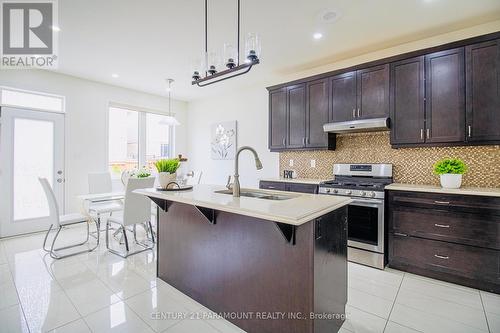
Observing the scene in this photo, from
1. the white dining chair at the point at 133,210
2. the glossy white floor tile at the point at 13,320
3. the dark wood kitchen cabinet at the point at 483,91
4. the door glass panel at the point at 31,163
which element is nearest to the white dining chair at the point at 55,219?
the white dining chair at the point at 133,210

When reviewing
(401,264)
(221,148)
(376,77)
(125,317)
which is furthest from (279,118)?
(125,317)

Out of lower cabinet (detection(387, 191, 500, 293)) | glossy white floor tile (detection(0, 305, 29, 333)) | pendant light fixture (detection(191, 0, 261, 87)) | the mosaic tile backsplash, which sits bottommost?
glossy white floor tile (detection(0, 305, 29, 333))

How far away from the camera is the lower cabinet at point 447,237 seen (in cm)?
236

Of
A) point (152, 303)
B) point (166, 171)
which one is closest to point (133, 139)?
point (166, 171)

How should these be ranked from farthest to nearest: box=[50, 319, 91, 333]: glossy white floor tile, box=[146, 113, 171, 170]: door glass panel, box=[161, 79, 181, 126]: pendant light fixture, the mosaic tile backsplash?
1. box=[146, 113, 171, 170]: door glass panel
2. box=[161, 79, 181, 126]: pendant light fixture
3. the mosaic tile backsplash
4. box=[50, 319, 91, 333]: glossy white floor tile

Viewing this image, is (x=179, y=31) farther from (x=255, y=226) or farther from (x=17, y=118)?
(x=17, y=118)

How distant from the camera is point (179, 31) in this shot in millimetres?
3092

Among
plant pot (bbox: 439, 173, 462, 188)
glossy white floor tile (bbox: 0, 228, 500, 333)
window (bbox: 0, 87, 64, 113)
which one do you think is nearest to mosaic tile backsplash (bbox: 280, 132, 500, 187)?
plant pot (bbox: 439, 173, 462, 188)

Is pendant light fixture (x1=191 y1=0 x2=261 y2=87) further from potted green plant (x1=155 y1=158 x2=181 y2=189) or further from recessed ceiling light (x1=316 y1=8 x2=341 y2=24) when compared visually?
recessed ceiling light (x1=316 y1=8 x2=341 y2=24)

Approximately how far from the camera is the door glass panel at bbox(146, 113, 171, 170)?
19.6 feet

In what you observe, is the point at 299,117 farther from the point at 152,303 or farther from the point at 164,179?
the point at 152,303

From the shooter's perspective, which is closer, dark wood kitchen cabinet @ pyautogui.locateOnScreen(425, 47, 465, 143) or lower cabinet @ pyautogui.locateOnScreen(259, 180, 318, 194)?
dark wood kitchen cabinet @ pyautogui.locateOnScreen(425, 47, 465, 143)

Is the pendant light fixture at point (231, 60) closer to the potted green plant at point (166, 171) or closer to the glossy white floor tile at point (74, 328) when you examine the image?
the potted green plant at point (166, 171)

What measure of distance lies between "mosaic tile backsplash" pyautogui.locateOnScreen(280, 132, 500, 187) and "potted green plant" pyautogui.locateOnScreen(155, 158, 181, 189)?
2541 mm
